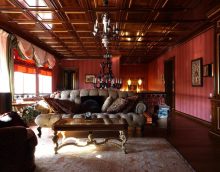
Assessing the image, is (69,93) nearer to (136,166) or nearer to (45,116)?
(45,116)

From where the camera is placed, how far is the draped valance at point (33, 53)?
7007 mm

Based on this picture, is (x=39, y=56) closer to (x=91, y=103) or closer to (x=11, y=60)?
(x=11, y=60)

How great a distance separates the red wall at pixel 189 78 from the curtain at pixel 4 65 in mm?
5498

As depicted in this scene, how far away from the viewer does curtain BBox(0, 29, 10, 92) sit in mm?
5672

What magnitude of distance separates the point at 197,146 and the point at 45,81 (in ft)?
26.1

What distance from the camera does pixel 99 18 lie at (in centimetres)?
548

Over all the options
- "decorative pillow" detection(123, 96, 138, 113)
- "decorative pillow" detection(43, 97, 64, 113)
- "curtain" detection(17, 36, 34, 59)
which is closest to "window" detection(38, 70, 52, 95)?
"curtain" detection(17, 36, 34, 59)

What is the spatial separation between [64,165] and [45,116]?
188cm

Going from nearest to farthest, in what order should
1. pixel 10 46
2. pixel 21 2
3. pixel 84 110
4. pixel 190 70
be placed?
pixel 21 2 < pixel 84 110 < pixel 10 46 < pixel 190 70

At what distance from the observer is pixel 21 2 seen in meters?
4.48

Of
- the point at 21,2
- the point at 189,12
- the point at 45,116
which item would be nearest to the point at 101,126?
the point at 45,116

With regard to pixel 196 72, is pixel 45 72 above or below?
above

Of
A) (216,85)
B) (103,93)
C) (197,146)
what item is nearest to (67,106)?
(103,93)

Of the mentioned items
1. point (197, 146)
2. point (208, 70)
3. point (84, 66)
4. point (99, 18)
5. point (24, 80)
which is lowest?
point (197, 146)
